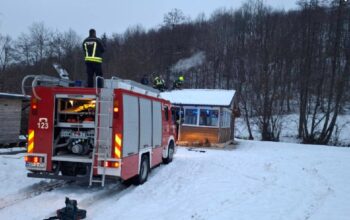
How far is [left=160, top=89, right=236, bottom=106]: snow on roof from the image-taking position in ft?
82.8

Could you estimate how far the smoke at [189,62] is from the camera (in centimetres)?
7694

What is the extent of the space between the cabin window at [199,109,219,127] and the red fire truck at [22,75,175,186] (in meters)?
15.4

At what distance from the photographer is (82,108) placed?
9508 millimetres

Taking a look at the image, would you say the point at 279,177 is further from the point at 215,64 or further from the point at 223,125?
the point at 215,64

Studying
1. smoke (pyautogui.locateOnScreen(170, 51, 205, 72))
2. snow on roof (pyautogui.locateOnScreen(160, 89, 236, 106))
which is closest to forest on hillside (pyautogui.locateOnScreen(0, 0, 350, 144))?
smoke (pyautogui.locateOnScreen(170, 51, 205, 72))

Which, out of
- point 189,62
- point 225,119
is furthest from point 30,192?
point 189,62

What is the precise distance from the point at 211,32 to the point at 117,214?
247 feet

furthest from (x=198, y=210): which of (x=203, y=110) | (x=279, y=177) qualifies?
(x=203, y=110)

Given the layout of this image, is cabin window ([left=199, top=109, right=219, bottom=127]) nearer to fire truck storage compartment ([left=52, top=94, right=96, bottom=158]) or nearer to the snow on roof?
the snow on roof

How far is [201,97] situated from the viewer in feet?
86.9

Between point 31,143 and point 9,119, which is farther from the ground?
point 9,119

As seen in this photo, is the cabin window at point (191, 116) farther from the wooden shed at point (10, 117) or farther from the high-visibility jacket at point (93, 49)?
the high-visibility jacket at point (93, 49)

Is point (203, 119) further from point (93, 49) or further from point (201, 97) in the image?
point (93, 49)

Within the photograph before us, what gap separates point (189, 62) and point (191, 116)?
54144mm
